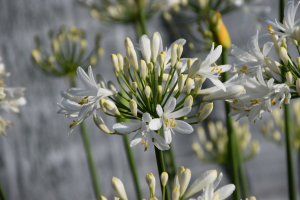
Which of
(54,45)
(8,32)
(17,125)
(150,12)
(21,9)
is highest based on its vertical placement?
(21,9)

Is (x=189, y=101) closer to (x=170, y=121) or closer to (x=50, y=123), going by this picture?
(x=170, y=121)

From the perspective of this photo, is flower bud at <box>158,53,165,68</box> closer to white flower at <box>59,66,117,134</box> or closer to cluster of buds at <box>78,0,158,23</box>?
white flower at <box>59,66,117,134</box>

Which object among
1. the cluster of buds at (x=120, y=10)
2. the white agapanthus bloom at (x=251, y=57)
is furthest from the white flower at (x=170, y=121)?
the cluster of buds at (x=120, y=10)

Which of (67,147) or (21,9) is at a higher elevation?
(21,9)

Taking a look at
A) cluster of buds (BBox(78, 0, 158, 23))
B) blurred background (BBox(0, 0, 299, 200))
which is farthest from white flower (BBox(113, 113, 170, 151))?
blurred background (BBox(0, 0, 299, 200))

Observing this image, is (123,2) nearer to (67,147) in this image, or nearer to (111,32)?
(111,32)

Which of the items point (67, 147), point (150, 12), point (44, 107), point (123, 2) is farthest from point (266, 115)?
point (44, 107)

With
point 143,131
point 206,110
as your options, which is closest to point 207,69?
point 206,110
